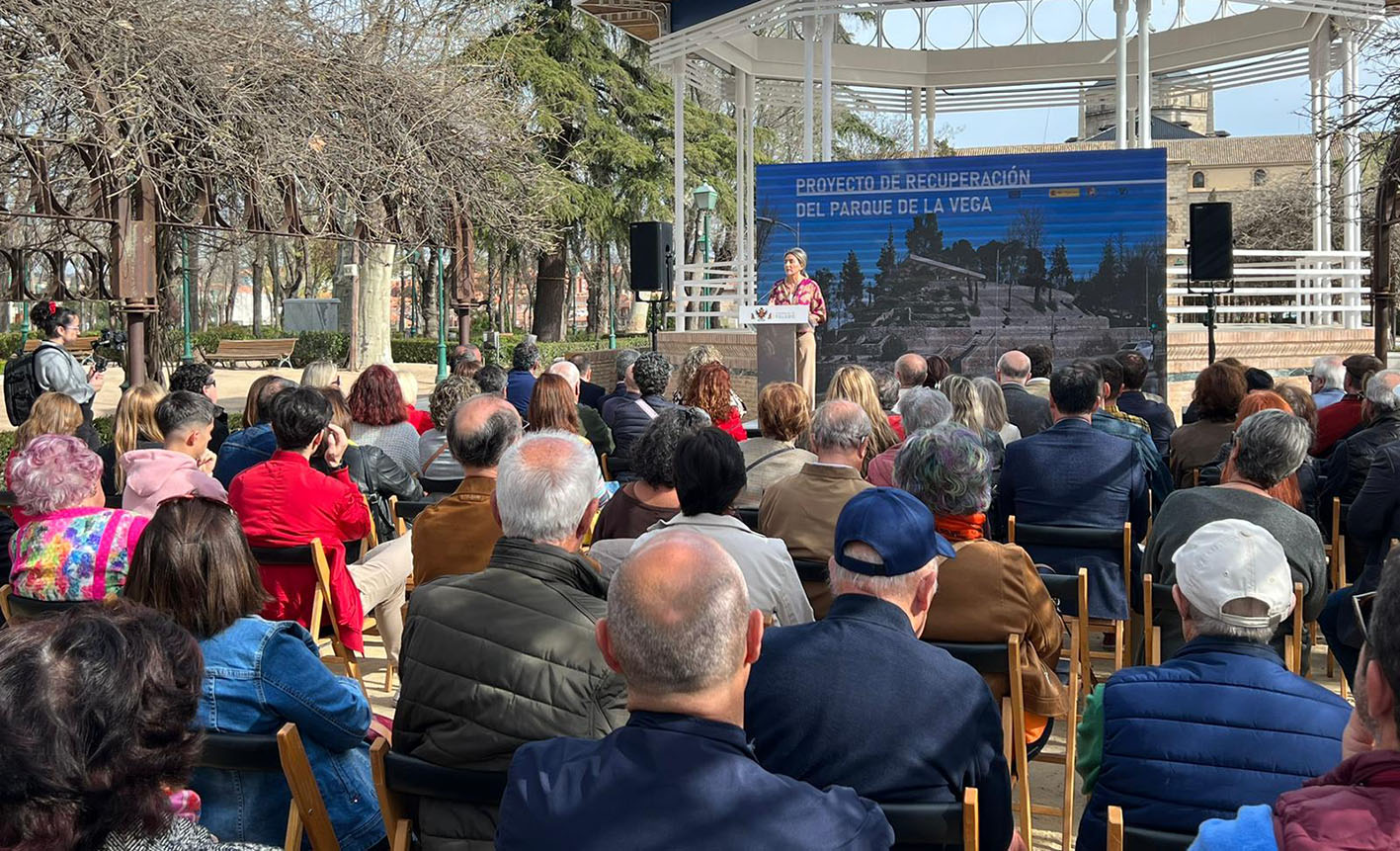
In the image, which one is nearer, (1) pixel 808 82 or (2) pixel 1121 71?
(2) pixel 1121 71

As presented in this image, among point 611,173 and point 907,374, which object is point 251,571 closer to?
point 907,374

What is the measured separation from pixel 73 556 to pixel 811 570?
6.79ft

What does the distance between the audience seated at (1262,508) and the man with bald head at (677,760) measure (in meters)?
2.40

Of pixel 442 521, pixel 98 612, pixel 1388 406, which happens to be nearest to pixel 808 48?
pixel 1388 406

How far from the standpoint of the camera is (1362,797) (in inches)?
60.7

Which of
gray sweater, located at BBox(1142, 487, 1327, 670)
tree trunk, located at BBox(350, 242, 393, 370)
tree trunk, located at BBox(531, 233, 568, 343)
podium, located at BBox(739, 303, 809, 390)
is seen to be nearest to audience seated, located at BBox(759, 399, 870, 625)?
gray sweater, located at BBox(1142, 487, 1327, 670)

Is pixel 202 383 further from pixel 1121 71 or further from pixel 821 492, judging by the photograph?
pixel 1121 71

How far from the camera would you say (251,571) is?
271cm

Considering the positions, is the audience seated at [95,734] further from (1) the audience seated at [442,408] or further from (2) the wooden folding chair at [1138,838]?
(1) the audience seated at [442,408]

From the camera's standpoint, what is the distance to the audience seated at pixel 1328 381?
6984mm

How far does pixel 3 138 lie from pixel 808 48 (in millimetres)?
9847

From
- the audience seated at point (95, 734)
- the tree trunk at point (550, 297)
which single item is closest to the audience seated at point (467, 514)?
the audience seated at point (95, 734)

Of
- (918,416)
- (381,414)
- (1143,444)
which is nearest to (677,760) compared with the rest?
(918,416)

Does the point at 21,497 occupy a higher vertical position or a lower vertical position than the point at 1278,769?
higher
